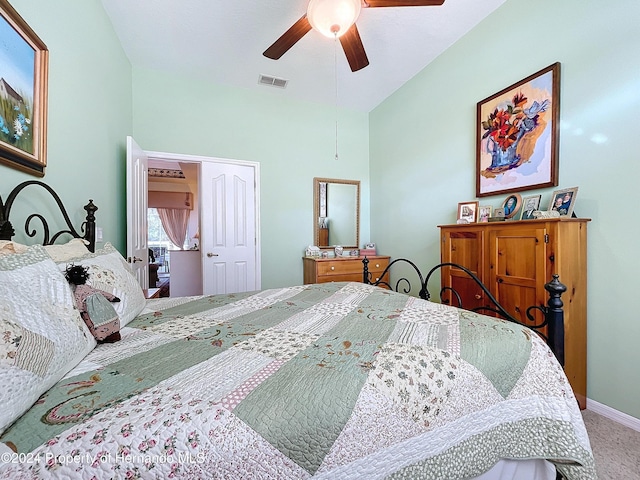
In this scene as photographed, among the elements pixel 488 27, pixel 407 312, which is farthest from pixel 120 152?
pixel 488 27

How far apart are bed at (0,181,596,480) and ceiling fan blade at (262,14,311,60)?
1899 millimetres

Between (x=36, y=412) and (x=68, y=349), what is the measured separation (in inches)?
7.9

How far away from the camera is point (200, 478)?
59cm

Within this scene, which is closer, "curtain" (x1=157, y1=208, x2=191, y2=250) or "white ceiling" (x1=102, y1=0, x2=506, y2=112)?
"white ceiling" (x1=102, y1=0, x2=506, y2=112)

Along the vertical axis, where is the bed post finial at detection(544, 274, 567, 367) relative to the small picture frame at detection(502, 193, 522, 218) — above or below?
below

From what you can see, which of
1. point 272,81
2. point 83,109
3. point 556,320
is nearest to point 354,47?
point 272,81

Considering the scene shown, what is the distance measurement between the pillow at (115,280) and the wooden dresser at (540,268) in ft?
7.51

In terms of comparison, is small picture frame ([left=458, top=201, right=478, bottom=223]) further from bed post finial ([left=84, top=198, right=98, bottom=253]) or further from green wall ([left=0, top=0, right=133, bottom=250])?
green wall ([left=0, top=0, right=133, bottom=250])

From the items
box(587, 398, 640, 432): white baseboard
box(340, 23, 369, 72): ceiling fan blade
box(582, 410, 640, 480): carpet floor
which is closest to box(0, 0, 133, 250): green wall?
box(340, 23, 369, 72): ceiling fan blade

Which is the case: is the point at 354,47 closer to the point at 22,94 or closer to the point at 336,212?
the point at 22,94

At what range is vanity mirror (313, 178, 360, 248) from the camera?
4051 millimetres

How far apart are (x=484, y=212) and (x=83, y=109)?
10.6 feet

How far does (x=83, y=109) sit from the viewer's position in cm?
199

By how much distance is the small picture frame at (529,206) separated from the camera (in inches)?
82.5
